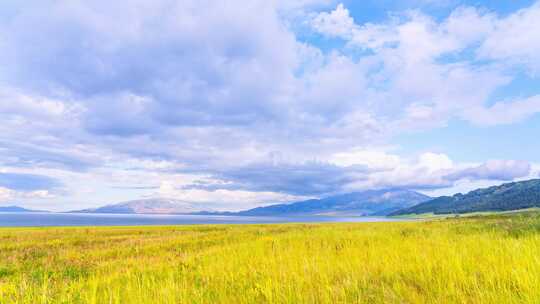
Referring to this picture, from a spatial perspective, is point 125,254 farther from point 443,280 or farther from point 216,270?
point 443,280

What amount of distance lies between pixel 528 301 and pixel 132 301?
445 cm

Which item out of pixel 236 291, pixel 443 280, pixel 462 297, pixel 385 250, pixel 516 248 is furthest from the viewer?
pixel 385 250

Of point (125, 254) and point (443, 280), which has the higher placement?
point (443, 280)

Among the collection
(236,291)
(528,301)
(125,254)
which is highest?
(528,301)

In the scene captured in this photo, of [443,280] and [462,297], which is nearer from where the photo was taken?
[462,297]

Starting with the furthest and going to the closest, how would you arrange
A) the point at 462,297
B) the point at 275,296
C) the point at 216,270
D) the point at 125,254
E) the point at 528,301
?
the point at 125,254
the point at 216,270
the point at 275,296
the point at 462,297
the point at 528,301

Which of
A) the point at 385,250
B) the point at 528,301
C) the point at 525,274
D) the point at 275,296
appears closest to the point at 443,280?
the point at 525,274

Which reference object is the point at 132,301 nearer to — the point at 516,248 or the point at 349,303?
the point at 349,303

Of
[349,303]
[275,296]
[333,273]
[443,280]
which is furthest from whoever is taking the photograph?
[333,273]

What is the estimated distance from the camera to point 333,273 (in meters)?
4.78

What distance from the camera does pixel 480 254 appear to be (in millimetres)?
5281

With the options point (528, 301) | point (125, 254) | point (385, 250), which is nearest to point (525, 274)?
point (528, 301)

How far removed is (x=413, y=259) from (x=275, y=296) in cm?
308

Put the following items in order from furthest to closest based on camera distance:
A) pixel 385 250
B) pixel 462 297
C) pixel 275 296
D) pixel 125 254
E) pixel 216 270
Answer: pixel 125 254 → pixel 385 250 → pixel 216 270 → pixel 275 296 → pixel 462 297
